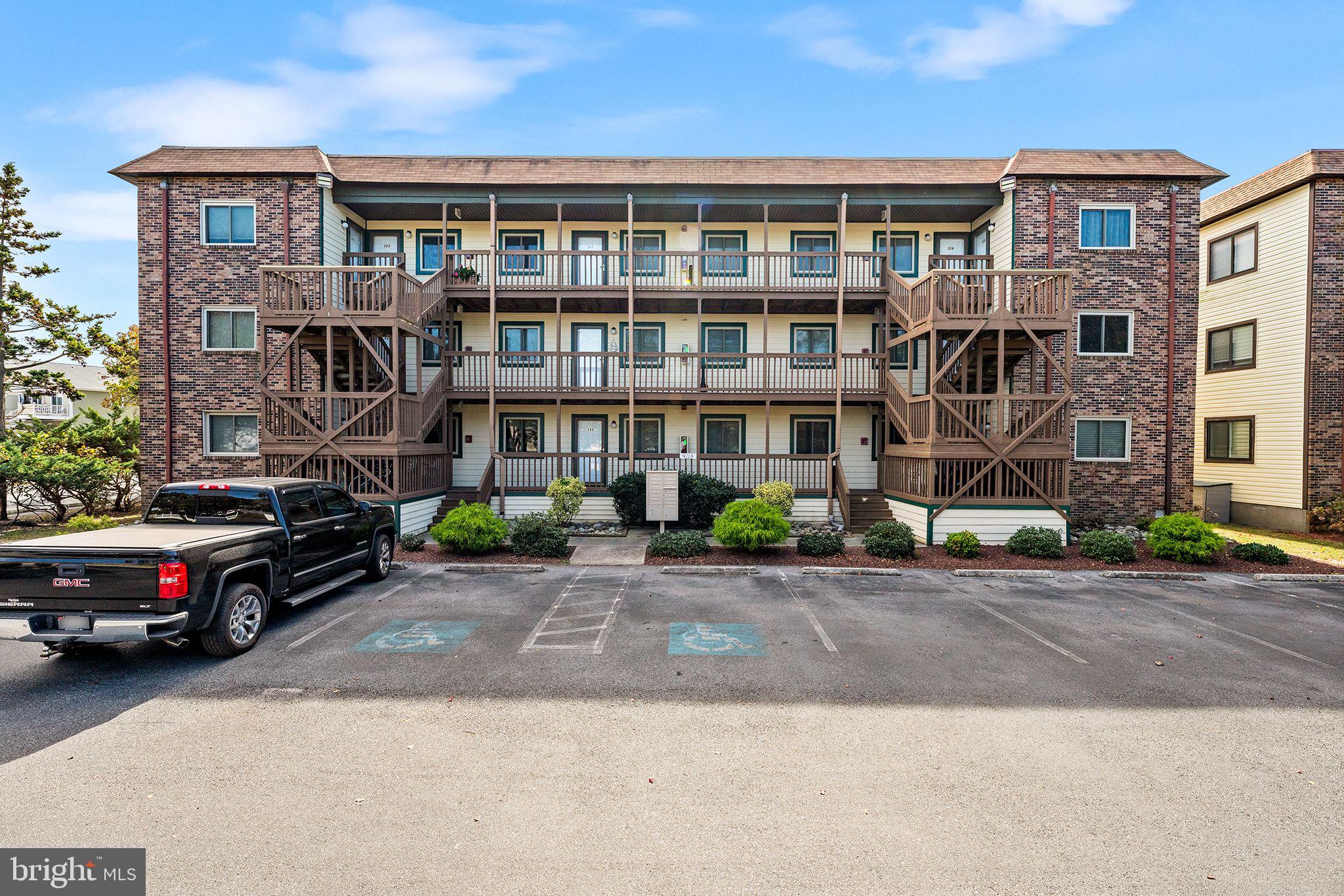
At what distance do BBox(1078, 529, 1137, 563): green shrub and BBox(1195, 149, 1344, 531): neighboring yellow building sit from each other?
8677 millimetres

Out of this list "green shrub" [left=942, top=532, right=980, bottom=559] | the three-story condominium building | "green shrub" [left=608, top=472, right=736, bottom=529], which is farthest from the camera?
"green shrub" [left=608, top=472, right=736, bottom=529]

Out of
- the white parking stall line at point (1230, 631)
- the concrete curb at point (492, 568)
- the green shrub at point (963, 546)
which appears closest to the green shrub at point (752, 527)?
the green shrub at point (963, 546)

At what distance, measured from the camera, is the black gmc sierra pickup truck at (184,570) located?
5500 millimetres

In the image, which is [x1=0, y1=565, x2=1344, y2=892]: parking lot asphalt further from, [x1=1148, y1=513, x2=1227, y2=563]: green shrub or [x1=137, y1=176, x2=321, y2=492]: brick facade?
[x1=137, y1=176, x2=321, y2=492]: brick facade

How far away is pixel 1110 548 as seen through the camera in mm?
11836

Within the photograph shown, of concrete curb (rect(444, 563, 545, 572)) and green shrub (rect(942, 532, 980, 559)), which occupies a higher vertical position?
green shrub (rect(942, 532, 980, 559))

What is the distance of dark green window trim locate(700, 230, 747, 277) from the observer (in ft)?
56.3

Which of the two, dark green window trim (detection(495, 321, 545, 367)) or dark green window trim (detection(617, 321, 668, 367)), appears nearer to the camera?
dark green window trim (detection(495, 321, 545, 367))

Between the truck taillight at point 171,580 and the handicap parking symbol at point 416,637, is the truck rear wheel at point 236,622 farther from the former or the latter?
the handicap parking symbol at point 416,637

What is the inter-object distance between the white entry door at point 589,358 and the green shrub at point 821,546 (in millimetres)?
7677

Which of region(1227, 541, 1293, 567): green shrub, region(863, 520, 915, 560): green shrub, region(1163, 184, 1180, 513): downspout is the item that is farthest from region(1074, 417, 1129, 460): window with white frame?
region(863, 520, 915, 560): green shrub

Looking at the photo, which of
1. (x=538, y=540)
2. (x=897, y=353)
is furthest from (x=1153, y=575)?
(x=538, y=540)

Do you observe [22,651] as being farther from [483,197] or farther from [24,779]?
[483,197]

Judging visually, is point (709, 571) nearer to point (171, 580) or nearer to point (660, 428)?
point (660, 428)
